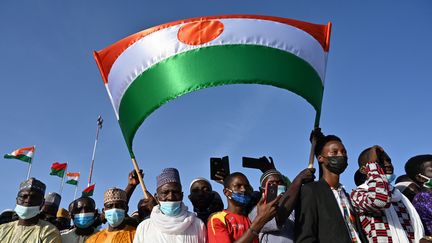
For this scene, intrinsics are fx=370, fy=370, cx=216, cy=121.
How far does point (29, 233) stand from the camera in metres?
4.62

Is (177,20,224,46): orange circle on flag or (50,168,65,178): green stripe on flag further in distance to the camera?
(50,168,65,178): green stripe on flag

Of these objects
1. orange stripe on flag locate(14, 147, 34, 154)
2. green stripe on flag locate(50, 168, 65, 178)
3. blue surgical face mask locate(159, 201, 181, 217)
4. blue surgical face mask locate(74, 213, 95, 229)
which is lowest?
blue surgical face mask locate(159, 201, 181, 217)

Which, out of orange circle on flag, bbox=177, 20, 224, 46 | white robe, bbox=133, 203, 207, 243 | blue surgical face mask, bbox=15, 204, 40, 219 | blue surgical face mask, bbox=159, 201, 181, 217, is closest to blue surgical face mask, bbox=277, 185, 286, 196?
white robe, bbox=133, 203, 207, 243

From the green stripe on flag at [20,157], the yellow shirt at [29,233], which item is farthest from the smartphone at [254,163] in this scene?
the green stripe on flag at [20,157]

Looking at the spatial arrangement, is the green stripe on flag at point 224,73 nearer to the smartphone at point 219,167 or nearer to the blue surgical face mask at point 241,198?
the smartphone at point 219,167

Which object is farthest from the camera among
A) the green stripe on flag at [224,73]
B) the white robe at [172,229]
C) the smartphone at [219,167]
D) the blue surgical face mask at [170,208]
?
the green stripe on flag at [224,73]

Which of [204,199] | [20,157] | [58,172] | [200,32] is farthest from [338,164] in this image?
[58,172]

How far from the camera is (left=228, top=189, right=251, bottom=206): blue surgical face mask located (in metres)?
4.14

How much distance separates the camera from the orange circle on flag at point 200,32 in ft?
19.0

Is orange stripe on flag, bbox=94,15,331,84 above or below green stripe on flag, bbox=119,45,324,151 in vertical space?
above

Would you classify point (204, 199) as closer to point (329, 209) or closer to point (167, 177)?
point (167, 177)

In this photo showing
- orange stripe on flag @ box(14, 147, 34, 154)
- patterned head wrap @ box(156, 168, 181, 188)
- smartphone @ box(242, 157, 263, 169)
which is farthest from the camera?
orange stripe on flag @ box(14, 147, 34, 154)

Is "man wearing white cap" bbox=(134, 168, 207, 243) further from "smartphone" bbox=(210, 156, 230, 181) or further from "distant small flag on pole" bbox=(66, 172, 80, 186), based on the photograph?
"distant small flag on pole" bbox=(66, 172, 80, 186)

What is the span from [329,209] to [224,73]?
9.94 ft
